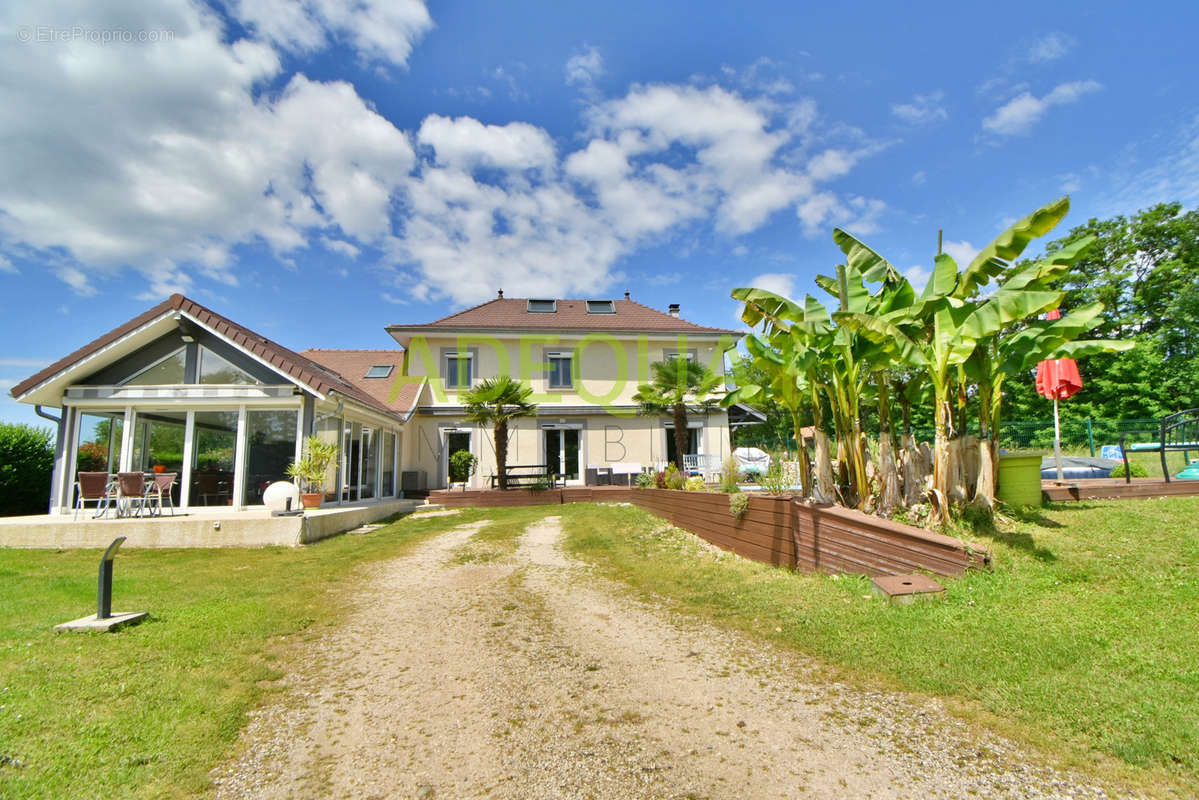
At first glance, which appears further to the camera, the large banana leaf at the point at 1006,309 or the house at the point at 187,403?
the house at the point at 187,403

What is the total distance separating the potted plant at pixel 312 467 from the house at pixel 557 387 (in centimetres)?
884

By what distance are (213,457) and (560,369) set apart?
1277cm

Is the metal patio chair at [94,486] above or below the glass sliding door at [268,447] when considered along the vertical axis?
below

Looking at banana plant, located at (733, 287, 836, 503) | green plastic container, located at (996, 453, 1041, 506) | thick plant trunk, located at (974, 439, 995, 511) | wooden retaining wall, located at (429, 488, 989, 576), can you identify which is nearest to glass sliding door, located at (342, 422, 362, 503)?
wooden retaining wall, located at (429, 488, 989, 576)

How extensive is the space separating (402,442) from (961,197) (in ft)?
62.0

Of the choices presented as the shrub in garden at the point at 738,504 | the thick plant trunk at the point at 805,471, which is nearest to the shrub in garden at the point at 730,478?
the shrub in garden at the point at 738,504

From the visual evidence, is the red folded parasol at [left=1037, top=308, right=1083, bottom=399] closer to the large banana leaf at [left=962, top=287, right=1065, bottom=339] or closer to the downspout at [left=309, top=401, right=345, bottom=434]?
the large banana leaf at [left=962, top=287, right=1065, bottom=339]

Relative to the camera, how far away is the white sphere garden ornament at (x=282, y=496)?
11727mm

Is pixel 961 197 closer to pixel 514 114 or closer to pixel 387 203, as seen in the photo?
pixel 514 114

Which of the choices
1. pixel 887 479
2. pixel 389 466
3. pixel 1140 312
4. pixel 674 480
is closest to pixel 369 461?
pixel 389 466

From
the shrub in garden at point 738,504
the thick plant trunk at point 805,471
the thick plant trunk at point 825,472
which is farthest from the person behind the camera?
the shrub in garden at point 738,504

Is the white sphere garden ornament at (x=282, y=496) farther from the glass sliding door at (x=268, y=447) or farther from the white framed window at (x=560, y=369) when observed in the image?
the white framed window at (x=560, y=369)

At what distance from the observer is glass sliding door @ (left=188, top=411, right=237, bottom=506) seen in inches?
525

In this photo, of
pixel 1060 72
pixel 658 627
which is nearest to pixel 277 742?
pixel 658 627
